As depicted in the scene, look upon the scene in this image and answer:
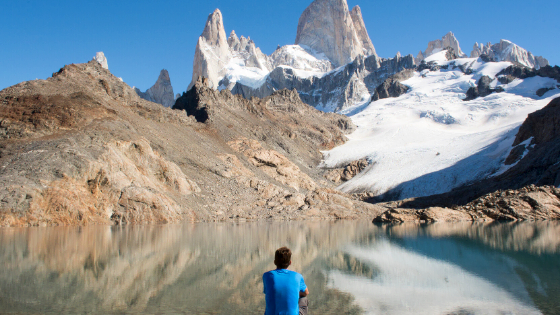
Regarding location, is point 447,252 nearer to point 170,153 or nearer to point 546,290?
point 546,290

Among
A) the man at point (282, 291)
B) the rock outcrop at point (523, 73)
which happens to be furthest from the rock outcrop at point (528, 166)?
the rock outcrop at point (523, 73)

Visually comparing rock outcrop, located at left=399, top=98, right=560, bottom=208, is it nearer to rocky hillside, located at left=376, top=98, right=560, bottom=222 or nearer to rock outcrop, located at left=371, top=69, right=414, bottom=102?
rocky hillside, located at left=376, top=98, right=560, bottom=222

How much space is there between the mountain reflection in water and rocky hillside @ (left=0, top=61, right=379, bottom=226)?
11916 millimetres

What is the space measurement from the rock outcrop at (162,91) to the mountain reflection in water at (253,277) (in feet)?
552

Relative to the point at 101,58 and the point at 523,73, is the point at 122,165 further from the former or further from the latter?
the point at 101,58

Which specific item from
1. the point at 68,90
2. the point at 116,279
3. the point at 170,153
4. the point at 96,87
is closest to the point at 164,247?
the point at 116,279

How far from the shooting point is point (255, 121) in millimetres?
84562

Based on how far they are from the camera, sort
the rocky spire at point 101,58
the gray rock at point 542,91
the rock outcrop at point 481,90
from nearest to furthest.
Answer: the gray rock at point 542,91
the rock outcrop at point 481,90
the rocky spire at point 101,58

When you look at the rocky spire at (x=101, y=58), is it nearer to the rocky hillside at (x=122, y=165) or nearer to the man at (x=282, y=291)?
the rocky hillside at (x=122, y=165)

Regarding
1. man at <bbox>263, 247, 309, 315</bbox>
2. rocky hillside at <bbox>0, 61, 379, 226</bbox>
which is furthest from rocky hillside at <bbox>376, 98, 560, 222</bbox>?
man at <bbox>263, 247, 309, 315</bbox>

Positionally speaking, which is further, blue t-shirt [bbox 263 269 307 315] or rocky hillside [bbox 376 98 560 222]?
rocky hillside [bbox 376 98 560 222]

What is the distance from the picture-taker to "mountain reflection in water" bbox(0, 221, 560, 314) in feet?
29.6

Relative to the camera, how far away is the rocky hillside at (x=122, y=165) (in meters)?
30.5

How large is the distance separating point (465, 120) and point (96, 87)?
108m
